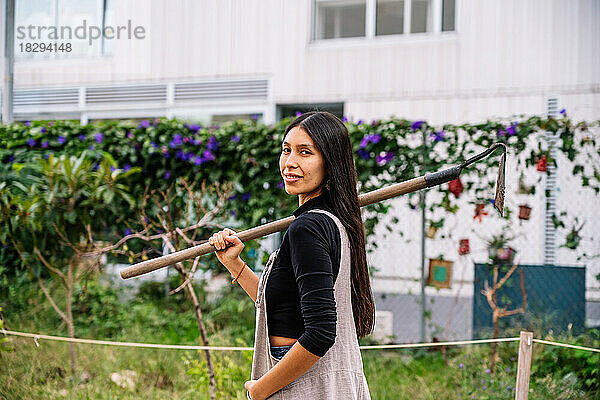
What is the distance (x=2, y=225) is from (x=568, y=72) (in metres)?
5.85

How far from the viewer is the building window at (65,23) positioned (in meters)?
8.91

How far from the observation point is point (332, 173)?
5.11 feet

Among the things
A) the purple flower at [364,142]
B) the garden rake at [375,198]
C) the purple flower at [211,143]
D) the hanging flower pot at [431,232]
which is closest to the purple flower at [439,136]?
the purple flower at [364,142]

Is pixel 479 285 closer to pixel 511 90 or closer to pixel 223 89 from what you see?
pixel 511 90

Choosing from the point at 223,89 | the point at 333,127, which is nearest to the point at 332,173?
the point at 333,127

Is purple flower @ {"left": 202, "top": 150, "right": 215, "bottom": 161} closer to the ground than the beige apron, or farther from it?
farther from it

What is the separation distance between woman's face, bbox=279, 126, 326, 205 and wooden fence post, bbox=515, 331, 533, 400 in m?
1.44

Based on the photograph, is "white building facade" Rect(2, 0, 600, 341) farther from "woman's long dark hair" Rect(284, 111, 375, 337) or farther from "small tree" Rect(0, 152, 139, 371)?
"woman's long dark hair" Rect(284, 111, 375, 337)

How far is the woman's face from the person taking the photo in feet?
5.10

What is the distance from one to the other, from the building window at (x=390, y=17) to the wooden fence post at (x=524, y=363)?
6.00 meters

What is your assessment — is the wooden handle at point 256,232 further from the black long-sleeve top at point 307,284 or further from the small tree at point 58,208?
the small tree at point 58,208

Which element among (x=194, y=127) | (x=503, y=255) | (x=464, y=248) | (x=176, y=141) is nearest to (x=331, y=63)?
(x=194, y=127)

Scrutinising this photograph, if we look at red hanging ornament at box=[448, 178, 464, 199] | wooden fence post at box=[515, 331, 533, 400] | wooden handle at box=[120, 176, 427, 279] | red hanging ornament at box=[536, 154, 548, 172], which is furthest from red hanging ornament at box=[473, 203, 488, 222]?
wooden handle at box=[120, 176, 427, 279]

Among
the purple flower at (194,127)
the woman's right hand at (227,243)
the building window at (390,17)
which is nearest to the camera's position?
the woman's right hand at (227,243)
